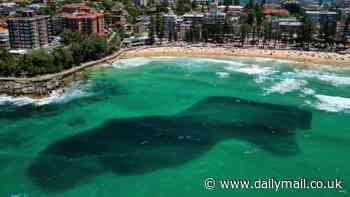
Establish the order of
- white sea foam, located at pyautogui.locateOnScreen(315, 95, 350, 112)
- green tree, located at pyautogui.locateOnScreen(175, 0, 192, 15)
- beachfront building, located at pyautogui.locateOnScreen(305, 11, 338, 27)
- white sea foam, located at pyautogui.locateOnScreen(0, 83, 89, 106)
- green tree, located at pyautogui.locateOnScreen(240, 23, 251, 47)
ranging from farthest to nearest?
green tree, located at pyautogui.locateOnScreen(175, 0, 192, 15), beachfront building, located at pyautogui.locateOnScreen(305, 11, 338, 27), green tree, located at pyautogui.locateOnScreen(240, 23, 251, 47), white sea foam, located at pyautogui.locateOnScreen(0, 83, 89, 106), white sea foam, located at pyautogui.locateOnScreen(315, 95, 350, 112)

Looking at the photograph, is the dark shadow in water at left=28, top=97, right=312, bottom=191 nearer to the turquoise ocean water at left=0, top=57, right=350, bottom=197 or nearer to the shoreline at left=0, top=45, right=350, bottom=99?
the turquoise ocean water at left=0, top=57, right=350, bottom=197

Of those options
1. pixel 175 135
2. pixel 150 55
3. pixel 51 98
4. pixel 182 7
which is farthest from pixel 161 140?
pixel 182 7

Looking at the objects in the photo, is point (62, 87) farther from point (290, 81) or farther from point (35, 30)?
point (290, 81)

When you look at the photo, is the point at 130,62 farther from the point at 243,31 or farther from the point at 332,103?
the point at 332,103

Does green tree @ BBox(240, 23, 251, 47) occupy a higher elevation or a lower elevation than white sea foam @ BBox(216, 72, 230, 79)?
higher

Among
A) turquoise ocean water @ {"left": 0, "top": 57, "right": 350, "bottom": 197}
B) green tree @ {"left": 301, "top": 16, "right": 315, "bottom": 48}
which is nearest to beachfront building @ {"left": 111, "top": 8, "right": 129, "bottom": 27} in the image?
turquoise ocean water @ {"left": 0, "top": 57, "right": 350, "bottom": 197}

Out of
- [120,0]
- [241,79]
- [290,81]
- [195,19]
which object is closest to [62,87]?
[241,79]
